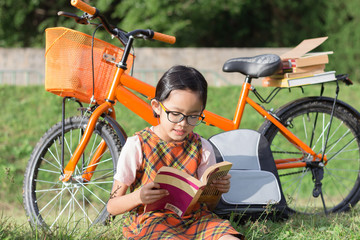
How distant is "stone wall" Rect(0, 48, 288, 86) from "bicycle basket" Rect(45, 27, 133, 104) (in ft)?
22.5

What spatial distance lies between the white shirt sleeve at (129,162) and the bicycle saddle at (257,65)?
1.17 metres

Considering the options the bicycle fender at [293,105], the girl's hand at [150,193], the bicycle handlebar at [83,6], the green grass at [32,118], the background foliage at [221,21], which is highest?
the background foliage at [221,21]

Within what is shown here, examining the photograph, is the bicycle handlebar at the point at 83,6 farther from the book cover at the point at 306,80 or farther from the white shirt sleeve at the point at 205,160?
the book cover at the point at 306,80

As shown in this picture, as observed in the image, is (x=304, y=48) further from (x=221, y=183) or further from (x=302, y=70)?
(x=221, y=183)

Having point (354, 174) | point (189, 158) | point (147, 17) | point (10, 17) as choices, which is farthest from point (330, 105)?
point (10, 17)

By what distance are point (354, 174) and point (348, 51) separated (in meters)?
7.79

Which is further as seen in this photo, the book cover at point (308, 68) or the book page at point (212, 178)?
the book cover at point (308, 68)

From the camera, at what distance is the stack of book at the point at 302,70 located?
3.37 m

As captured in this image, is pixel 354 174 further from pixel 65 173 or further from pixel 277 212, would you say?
pixel 65 173

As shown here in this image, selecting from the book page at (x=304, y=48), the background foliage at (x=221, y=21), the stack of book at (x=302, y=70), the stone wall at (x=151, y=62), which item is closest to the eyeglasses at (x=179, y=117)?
the stack of book at (x=302, y=70)

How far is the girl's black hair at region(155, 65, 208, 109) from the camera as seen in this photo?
2277 millimetres

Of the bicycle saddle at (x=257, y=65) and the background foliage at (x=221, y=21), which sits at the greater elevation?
the background foliage at (x=221, y=21)

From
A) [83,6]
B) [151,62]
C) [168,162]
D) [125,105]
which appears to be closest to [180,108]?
[168,162]

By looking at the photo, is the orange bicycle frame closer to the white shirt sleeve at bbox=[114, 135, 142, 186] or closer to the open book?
the white shirt sleeve at bbox=[114, 135, 142, 186]
